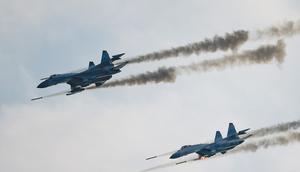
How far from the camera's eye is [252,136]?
95062 mm

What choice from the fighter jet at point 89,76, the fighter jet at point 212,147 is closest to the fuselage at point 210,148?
the fighter jet at point 212,147

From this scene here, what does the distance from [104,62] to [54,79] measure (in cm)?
802

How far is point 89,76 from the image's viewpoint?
98125 millimetres

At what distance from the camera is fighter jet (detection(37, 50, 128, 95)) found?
96875 millimetres

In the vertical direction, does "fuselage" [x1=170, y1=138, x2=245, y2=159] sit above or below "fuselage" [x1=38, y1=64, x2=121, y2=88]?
below

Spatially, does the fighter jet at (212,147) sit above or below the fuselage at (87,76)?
below

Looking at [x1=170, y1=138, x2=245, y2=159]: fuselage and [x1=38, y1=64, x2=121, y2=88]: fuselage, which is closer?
[x1=38, y1=64, x2=121, y2=88]: fuselage

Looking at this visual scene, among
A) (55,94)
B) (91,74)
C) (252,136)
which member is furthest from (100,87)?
(252,136)

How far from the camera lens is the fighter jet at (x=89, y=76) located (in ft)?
318

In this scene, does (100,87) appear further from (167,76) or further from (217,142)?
(217,142)

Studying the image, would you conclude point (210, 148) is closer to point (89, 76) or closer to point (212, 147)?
point (212, 147)

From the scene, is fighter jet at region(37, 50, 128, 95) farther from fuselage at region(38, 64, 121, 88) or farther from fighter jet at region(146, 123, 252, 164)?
fighter jet at region(146, 123, 252, 164)

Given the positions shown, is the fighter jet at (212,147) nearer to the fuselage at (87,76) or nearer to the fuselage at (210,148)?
the fuselage at (210,148)

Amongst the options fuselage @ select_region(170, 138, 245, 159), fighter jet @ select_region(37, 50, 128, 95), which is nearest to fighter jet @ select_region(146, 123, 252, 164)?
fuselage @ select_region(170, 138, 245, 159)
